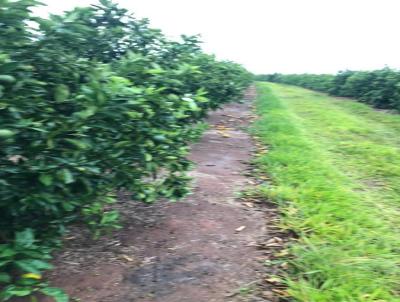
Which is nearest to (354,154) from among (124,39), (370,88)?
(124,39)

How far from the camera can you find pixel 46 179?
5.50 ft

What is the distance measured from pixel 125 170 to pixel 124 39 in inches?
59.8

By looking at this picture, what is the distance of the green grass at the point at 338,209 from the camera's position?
2.24 metres

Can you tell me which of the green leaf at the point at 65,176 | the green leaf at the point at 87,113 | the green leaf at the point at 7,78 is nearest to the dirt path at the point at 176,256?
the green leaf at the point at 65,176

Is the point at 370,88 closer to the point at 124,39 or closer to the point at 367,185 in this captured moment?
the point at 367,185

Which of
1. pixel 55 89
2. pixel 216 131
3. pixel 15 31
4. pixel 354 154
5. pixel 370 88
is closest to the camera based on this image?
pixel 15 31

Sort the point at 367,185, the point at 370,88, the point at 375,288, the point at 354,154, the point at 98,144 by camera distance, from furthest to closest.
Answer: the point at 370,88
the point at 354,154
the point at 367,185
the point at 375,288
the point at 98,144

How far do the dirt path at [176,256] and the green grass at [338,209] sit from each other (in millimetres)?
262

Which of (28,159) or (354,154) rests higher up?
(28,159)

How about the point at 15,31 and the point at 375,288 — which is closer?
the point at 15,31

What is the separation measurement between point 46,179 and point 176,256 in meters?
1.10

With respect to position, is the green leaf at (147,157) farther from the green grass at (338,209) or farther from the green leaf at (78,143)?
the green grass at (338,209)

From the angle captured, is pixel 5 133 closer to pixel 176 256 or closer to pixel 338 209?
pixel 176 256

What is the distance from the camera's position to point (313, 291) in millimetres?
2131
